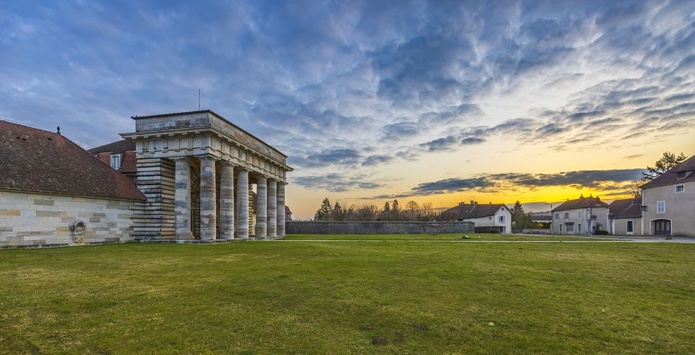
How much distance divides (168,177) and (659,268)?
30351 mm

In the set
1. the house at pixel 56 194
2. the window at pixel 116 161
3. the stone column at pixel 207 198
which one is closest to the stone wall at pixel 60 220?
the house at pixel 56 194

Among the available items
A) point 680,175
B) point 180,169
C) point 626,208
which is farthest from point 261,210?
point 626,208

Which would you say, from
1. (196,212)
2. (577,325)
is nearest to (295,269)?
(577,325)

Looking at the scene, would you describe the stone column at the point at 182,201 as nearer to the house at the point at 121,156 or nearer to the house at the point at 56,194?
the house at the point at 56,194

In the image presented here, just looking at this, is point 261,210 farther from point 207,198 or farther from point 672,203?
point 672,203

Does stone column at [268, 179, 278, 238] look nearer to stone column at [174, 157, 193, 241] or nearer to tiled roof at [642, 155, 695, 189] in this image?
stone column at [174, 157, 193, 241]

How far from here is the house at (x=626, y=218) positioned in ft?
168

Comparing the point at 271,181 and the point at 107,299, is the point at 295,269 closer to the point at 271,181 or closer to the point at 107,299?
the point at 107,299

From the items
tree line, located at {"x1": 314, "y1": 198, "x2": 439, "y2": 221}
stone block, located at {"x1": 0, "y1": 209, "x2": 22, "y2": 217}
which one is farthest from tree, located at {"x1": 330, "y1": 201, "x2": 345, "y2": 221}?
stone block, located at {"x1": 0, "y1": 209, "x2": 22, "y2": 217}

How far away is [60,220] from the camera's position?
21828 mm

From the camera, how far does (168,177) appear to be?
28.2 m

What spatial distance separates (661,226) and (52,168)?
60808mm

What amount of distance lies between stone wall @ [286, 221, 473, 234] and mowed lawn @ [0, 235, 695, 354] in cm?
3397

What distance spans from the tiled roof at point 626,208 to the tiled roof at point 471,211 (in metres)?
18.2
